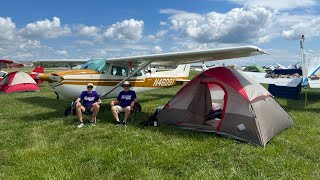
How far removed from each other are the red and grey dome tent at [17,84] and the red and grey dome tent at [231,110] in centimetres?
1183

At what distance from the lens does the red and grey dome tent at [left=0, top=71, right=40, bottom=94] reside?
53.3 ft

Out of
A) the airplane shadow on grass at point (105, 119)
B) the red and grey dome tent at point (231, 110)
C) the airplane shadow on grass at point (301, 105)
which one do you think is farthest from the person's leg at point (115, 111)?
the airplane shadow on grass at point (301, 105)

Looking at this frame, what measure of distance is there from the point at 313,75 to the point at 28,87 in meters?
15.3

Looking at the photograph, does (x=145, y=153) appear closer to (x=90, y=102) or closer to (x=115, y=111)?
(x=115, y=111)

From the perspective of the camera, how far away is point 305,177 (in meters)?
4.30

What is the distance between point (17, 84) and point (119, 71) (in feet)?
29.0

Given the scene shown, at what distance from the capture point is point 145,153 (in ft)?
17.5

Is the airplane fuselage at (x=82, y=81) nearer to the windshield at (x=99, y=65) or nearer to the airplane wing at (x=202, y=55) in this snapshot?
the windshield at (x=99, y=65)

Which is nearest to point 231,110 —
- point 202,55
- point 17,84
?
point 202,55

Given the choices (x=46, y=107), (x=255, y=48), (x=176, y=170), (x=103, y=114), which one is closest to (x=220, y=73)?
(x=255, y=48)

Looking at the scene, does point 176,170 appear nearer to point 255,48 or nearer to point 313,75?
point 255,48

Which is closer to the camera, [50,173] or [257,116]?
[50,173]

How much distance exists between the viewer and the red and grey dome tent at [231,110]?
249 inches

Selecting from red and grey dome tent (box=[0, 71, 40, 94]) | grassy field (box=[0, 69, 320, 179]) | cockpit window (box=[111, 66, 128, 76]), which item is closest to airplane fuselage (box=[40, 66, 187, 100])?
cockpit window (box=[111, 66, 128, 76])
